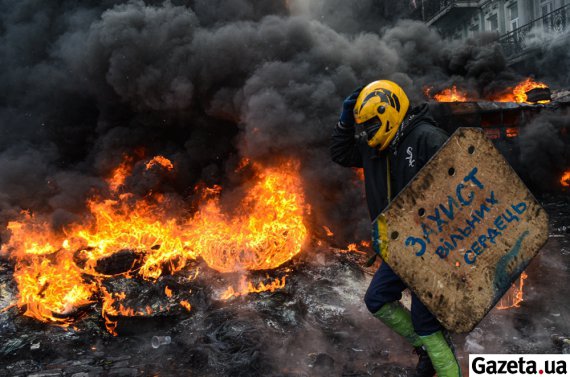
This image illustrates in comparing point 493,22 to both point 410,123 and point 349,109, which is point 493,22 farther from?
point 410,123

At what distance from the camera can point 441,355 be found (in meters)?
2.83

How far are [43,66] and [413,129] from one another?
11.2 meters

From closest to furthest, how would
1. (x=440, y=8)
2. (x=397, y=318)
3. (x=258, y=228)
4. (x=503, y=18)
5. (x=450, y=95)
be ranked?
(x=397, y=318) < (x=258, y=228) < (x=450, y=95) < (x=503, y=18) < (x=440, y=8)

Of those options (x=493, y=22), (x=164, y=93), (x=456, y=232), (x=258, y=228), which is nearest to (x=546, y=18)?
(x=493, y=22)

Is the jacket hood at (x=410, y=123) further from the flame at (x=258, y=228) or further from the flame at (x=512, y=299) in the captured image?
the flame at (x=258, y=228)

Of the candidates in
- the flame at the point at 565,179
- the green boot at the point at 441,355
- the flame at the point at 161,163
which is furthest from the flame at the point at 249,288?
the flame at the point at 565,179

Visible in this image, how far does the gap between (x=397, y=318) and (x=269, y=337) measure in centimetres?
172

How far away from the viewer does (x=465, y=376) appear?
334 centimetres

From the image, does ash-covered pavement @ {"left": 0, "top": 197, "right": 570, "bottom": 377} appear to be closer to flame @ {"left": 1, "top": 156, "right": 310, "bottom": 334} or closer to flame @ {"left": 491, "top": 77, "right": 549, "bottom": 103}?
flame @ {"left": 1, "top": 156, "right": 310, "bottom": 334}

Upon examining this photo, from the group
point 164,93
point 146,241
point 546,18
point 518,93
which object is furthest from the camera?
point 546,18

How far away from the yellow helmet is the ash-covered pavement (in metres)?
2.18

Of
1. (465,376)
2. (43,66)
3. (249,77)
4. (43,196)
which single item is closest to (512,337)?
(465,376)

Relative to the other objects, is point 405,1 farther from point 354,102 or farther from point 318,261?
point 354,102

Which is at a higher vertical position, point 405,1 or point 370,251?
point 405,1
